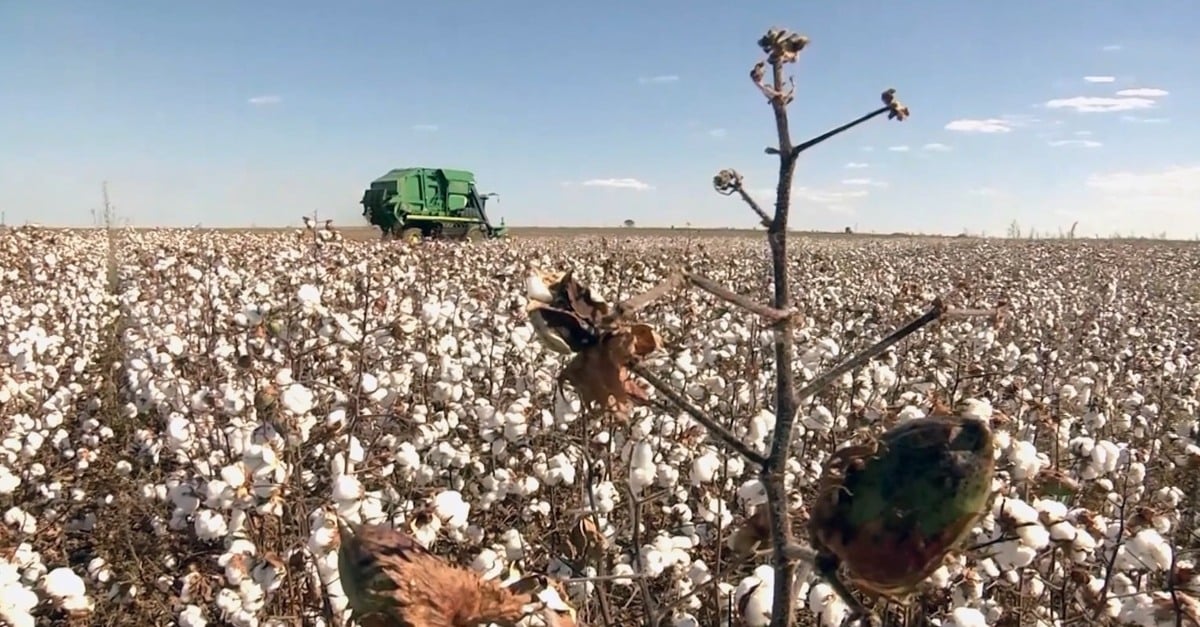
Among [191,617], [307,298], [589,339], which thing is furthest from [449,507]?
[307,298]

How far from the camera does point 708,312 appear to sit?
23.1ft

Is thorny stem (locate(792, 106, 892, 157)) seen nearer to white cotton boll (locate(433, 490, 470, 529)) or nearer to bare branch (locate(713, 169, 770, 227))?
bare branch (locate(713, 169, 770, 227))

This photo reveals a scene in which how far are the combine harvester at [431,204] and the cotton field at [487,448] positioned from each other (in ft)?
60.0

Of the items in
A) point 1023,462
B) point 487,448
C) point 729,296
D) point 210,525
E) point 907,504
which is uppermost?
point 729,296

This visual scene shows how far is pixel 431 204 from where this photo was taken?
94.6 ft

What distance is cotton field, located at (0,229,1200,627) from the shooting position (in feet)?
6.66

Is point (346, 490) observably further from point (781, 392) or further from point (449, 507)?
point (781, 392)

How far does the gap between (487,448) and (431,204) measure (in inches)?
997

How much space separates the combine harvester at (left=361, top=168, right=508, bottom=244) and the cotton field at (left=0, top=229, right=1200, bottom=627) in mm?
18274

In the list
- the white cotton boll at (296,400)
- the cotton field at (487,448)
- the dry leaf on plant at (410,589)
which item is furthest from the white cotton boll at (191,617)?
the dry leaf on plant at (410,589)

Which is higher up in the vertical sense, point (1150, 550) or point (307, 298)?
point (307, 298)

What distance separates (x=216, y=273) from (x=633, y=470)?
187 inches

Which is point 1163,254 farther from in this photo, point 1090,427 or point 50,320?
point 50,320

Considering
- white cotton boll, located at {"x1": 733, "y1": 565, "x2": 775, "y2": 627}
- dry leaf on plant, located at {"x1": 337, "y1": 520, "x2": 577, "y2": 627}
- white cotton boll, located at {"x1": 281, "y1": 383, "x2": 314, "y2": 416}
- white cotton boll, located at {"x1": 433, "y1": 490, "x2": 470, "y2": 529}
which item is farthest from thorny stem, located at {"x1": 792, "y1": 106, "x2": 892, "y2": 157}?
white cotton boll, located at {"x1": 281, "y1": 383, "x2": 314, "y2": 416}
